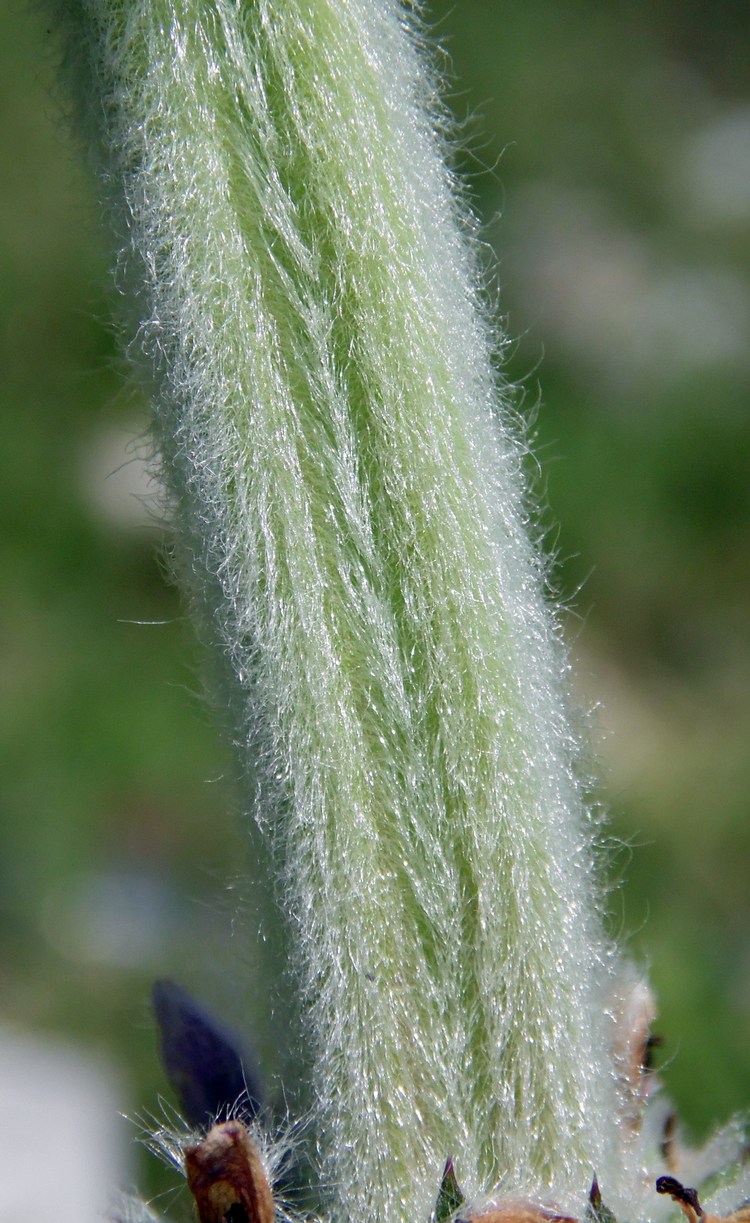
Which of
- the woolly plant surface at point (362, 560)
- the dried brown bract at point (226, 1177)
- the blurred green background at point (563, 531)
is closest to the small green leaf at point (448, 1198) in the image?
the woolly plant surface at point (362, 560)

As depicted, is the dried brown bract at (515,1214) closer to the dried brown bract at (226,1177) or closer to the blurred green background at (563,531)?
the dried brown bract at (226,1177)

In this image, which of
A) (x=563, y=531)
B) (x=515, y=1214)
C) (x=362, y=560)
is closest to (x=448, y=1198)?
(x=515, y=1214)

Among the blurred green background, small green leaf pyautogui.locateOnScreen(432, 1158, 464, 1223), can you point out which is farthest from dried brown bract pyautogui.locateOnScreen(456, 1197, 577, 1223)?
the blurred green background

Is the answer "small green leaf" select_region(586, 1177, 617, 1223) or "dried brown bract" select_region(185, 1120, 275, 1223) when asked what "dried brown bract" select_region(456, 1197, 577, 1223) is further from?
"dried brown bract" select_region(185, 1120, 275, 1223)

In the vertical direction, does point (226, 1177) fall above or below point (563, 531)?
above

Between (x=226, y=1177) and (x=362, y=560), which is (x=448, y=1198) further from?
(x=362, y=560)

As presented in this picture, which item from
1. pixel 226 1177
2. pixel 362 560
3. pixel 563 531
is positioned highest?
pixel 362 560
